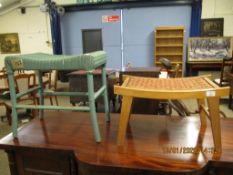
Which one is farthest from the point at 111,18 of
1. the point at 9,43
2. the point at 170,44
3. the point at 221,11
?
the point at 9,43

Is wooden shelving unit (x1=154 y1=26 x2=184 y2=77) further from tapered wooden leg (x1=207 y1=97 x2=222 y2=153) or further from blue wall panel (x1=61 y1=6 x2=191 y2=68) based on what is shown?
tapered wooden leg (x1=207 y1=97 x2=222 y2=153)

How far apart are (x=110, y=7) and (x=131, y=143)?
589 cm

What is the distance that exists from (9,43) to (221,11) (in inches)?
274

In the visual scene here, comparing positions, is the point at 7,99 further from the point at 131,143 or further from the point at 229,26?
the point at 229,26

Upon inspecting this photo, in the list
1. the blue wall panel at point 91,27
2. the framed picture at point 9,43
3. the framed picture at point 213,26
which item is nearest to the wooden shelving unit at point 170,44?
the framed picture at point 213,26

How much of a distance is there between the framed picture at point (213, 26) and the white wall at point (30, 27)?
4.92 m

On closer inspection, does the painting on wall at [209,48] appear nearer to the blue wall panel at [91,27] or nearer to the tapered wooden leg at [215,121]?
the blue wall panel at [91,27]

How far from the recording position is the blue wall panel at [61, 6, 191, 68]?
607cm

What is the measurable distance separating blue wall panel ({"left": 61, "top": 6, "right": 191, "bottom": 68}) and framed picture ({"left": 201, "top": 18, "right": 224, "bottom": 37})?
1.53ft

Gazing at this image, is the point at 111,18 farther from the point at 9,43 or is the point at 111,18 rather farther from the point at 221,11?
the point at 9,43

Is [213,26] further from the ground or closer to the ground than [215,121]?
further from the ground

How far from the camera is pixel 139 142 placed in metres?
1.03

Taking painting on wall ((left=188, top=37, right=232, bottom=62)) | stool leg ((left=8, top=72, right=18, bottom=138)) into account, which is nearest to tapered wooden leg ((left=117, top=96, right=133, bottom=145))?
stool leg ((left=8, top=72, right=18, bottom=138))

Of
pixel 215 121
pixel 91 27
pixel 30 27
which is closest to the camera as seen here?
pixel 215 121
